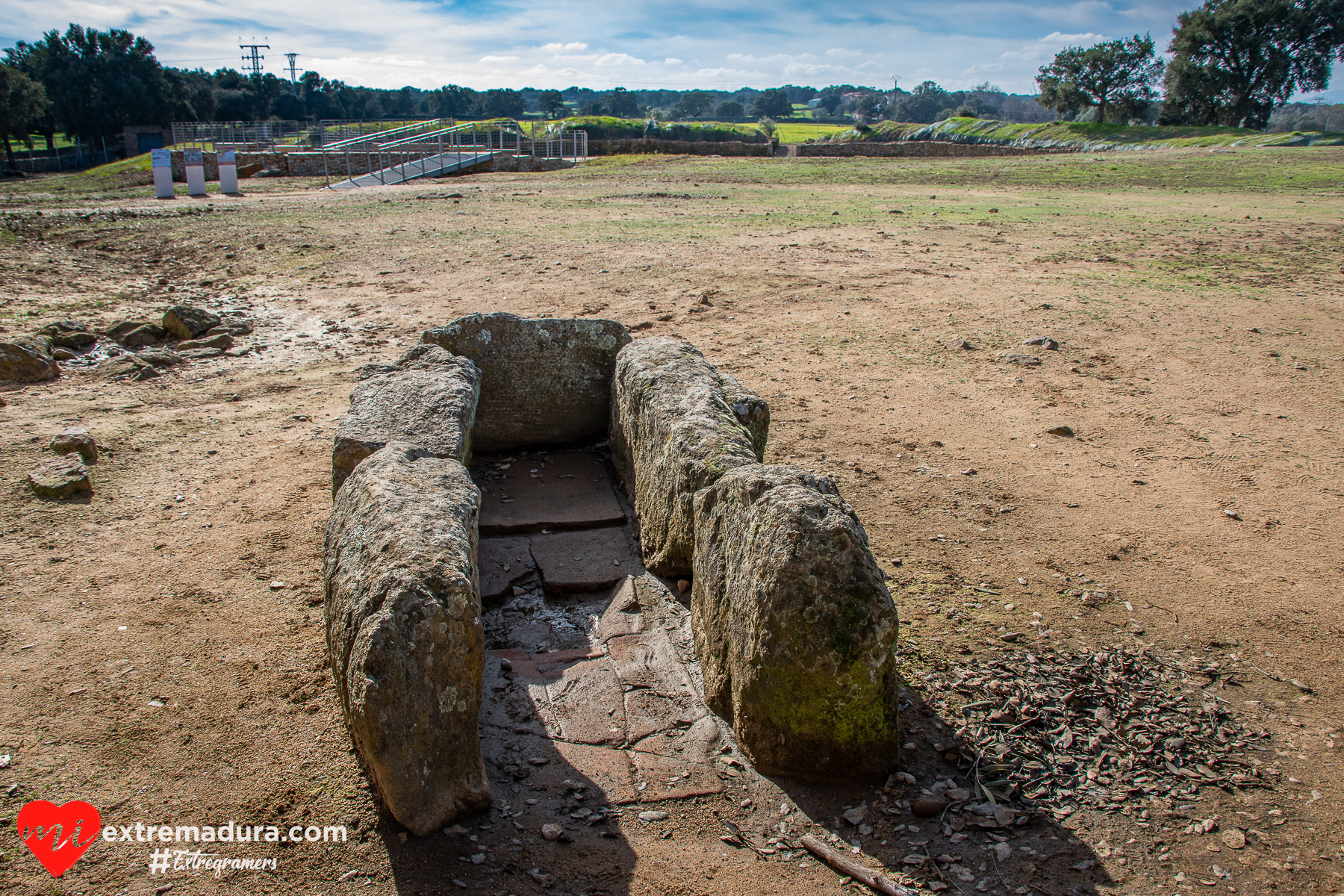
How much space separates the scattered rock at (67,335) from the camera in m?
8.38

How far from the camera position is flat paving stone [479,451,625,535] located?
16.3ft

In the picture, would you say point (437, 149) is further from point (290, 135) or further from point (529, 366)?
point (529, 366)

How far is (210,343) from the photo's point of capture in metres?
8.34

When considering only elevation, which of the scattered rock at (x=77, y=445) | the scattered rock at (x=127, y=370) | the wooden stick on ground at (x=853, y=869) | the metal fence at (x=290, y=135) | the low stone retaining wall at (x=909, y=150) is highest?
the metal fence at (x=290, y=135)

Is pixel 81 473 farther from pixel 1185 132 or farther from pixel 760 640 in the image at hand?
pixel 1185 132

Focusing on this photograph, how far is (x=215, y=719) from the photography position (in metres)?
3.30

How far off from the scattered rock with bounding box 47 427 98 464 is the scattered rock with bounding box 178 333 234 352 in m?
2.77

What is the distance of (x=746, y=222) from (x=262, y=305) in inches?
327

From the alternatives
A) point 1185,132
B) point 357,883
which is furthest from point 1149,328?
point 1185,132

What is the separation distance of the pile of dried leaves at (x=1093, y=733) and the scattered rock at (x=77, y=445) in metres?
5.70

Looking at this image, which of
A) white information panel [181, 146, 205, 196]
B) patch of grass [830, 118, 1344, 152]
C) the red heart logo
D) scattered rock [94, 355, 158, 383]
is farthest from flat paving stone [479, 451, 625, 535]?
patch of grass [830, 118, 1344, 152]

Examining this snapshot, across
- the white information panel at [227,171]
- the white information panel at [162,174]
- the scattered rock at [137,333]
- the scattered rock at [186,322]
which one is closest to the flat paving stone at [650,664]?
the scattered rock at [186,322]

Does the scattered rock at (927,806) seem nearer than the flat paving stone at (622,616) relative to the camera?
Yes

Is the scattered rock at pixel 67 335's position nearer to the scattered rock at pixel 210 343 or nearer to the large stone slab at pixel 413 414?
the scattered rock at pixel 210 343
